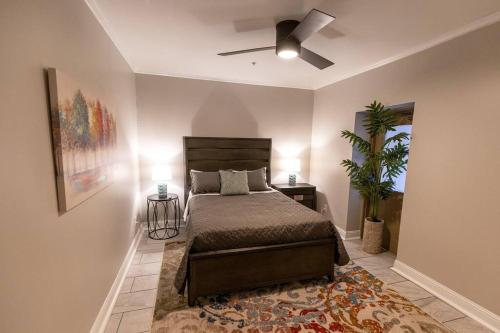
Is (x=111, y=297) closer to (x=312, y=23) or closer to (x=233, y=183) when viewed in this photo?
(x=233, y=183)

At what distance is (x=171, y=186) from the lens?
13.0ft

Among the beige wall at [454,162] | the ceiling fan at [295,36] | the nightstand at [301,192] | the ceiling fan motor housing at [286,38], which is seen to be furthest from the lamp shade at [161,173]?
the beige wall at [454,162]

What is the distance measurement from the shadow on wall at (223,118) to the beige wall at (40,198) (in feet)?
6.72

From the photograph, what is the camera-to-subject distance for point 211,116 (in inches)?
157

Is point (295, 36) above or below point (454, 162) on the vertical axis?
above

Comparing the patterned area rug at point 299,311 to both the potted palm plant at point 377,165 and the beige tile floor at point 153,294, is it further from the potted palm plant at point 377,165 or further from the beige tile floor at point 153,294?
the potted palm plant at point 377,165

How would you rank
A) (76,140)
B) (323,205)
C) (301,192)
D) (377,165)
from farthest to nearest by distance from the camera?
(323,205) < (301,192) < (377,165) < (76,140)

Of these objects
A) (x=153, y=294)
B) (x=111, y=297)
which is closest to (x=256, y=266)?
(x=153, y=294)

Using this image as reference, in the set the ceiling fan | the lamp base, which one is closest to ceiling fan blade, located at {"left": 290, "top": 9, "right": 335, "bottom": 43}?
the ceiling fan

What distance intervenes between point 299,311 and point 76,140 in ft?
7.32

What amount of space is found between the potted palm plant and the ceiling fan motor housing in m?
1.43

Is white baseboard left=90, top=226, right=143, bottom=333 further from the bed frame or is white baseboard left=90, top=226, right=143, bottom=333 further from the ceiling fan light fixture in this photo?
the ceiling fan light fixture

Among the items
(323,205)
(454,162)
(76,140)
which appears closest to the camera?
→ (76,140)

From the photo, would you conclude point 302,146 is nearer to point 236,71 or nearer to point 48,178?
point 236,71
